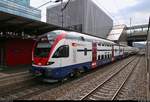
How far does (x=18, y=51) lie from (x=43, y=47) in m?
10.2

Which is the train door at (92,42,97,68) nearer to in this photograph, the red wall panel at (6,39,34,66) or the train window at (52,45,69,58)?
the train window at (52,45,69,58)

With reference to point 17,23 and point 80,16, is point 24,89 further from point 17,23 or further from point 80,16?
point 80,16

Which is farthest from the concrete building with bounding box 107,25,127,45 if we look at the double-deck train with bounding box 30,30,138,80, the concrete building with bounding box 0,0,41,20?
the double-deck train with bounding box 30,30,138,80

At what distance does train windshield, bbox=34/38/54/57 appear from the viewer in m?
10.7

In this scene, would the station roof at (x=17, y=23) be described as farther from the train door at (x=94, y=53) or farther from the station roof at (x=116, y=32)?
the station roof at (x=116, y=32)

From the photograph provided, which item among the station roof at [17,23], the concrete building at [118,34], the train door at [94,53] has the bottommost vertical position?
the train door at [94,53]

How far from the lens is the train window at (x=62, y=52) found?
10595 mm

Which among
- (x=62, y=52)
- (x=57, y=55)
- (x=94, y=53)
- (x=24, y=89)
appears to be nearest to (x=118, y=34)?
(x=94, y=53)

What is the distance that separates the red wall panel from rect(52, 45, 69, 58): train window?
10.1m

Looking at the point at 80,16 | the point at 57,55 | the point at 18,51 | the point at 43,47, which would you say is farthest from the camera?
the point at 80,16

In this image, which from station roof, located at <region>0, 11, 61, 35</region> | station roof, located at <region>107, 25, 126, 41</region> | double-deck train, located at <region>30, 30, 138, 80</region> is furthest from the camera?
station roof, located at <region>107, 25, 126, 41</region>

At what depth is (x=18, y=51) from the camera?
65.6ft

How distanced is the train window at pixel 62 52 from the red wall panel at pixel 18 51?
33.1ft

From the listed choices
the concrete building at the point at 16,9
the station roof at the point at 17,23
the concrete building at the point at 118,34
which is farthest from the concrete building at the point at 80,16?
the station roof at the point at 17,23
